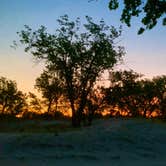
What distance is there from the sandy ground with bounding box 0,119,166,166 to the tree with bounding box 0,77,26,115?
57.6 m

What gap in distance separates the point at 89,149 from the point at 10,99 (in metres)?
64.0

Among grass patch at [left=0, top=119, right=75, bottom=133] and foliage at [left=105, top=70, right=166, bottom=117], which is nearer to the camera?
grass patch at [left=0, top=119, right=75, bottom=133]

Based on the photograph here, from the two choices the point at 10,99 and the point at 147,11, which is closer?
the point at 147,11

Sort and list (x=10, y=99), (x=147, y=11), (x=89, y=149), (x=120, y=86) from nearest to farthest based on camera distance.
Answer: (x=147, y=11)
(x=89, y=149)
(x=120, y=86)
(x=10, y=99)

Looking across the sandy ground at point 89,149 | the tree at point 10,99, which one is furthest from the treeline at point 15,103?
the sandy ground at point 89,149

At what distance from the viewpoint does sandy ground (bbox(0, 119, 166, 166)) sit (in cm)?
1912

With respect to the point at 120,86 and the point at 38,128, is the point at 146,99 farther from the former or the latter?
the point at 38,128

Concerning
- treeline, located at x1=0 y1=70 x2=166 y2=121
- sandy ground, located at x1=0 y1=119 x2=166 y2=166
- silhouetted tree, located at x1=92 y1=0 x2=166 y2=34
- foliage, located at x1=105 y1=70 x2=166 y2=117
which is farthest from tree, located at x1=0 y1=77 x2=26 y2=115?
silhouetted tree, located at x1=92 y1=0 x2=166 y2=34

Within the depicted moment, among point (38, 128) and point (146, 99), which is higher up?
point (146, 99)

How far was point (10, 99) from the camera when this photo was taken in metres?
84.1

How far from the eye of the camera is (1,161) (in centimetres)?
1792

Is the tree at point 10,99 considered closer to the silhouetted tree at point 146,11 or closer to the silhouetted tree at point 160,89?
the silhouetted tree at point 160,89

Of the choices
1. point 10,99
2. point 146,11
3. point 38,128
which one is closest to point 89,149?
point 146,11

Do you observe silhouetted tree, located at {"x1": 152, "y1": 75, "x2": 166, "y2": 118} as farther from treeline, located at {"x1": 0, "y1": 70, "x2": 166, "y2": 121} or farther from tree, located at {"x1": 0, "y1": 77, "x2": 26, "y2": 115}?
tree, located at {"x1": 0, "y1": 77, "x2": 26, "y2": 115}
